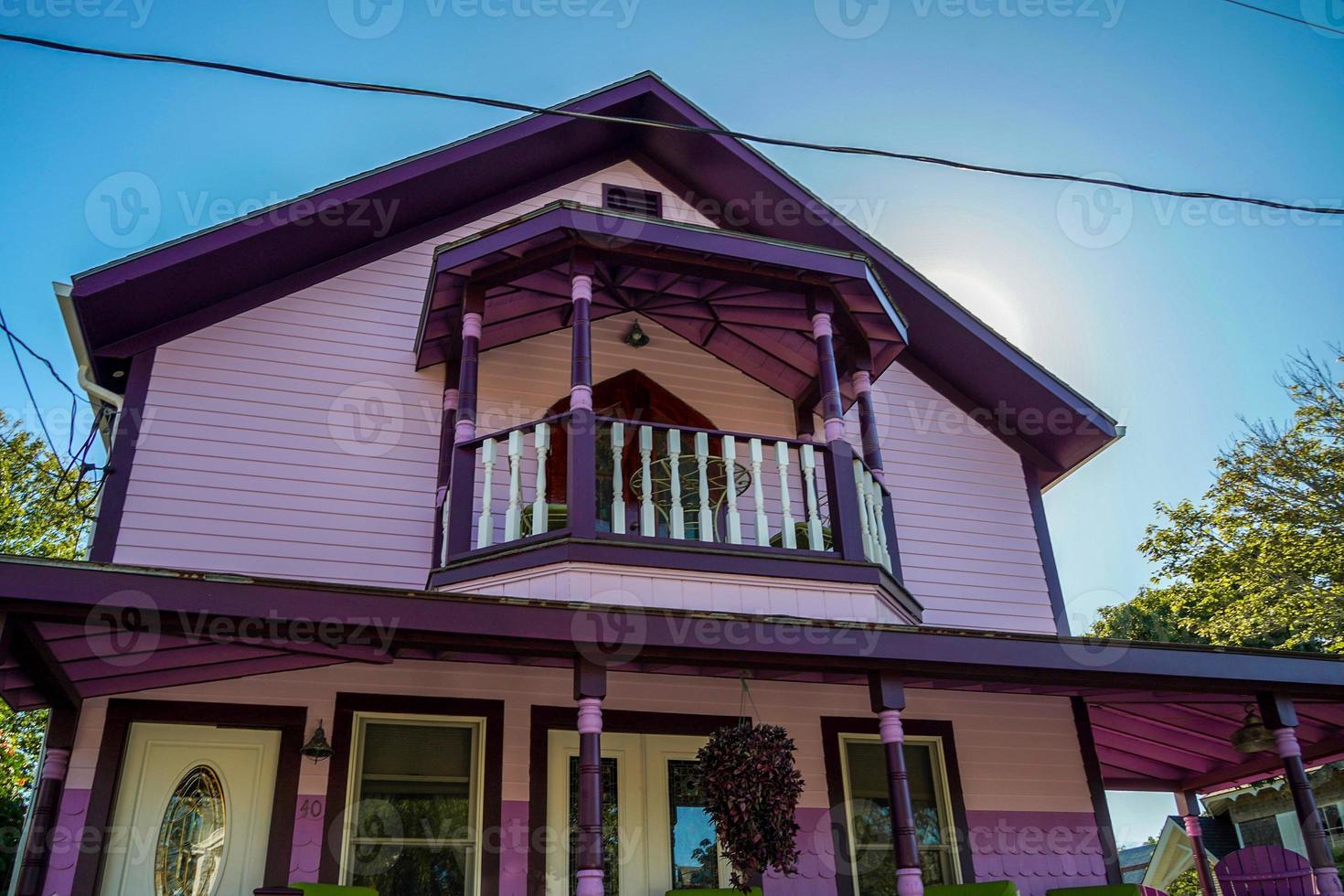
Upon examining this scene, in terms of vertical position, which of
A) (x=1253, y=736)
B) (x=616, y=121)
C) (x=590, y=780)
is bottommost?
(x=590, y=780)

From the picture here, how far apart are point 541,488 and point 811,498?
197cm

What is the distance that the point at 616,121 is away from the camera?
6.71 m

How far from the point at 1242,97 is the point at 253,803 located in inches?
390

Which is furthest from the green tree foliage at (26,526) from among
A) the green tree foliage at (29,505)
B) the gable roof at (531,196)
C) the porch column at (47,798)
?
the porch column at (47,798)

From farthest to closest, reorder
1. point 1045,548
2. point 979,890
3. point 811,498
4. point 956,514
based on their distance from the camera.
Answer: point 1045,548, point 956,514, point 811,498, point 979,890

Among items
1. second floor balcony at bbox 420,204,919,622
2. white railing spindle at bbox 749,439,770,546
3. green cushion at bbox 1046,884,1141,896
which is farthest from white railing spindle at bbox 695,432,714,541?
green cushion at bbox 1046,884,1141,896

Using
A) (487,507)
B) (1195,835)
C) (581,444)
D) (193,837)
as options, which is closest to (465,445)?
(487,507)

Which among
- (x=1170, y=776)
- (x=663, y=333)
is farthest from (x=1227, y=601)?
(x=663, y=333)

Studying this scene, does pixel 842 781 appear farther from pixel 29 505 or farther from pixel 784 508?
pixel 29 505

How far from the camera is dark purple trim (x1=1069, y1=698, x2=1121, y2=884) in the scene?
810cm

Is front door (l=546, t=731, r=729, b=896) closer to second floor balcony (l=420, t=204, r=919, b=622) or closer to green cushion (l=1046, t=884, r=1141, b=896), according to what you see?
second floor balcony (l=420, t=204, r=919, b=622)

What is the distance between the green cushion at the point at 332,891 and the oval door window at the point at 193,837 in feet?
2.45

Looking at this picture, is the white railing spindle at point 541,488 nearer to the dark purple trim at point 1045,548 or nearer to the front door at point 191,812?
the front door at point 191,812

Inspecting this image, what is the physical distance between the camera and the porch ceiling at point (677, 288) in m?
7.51
